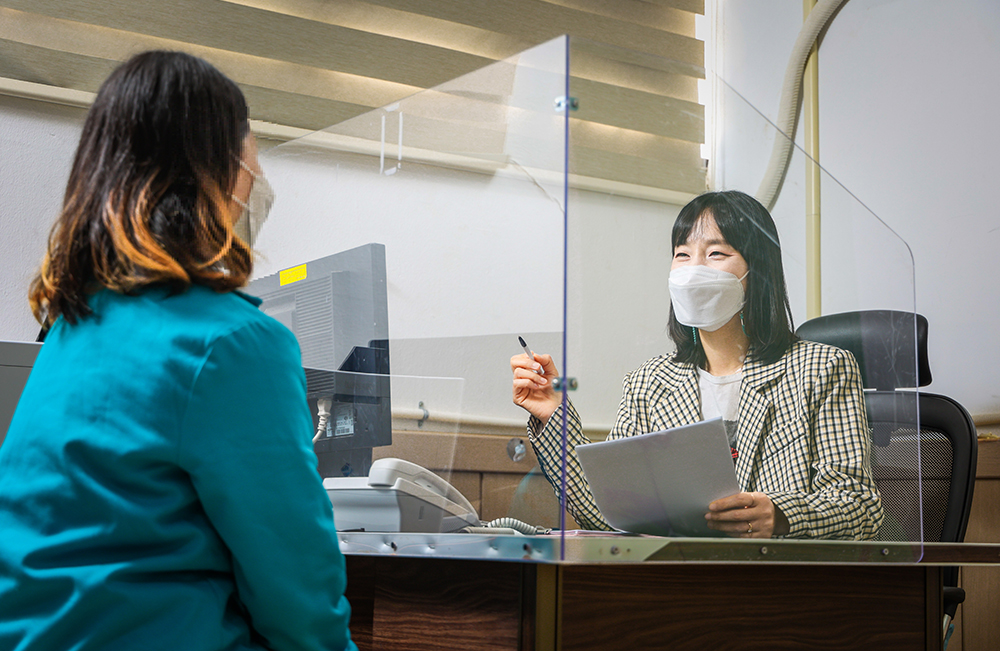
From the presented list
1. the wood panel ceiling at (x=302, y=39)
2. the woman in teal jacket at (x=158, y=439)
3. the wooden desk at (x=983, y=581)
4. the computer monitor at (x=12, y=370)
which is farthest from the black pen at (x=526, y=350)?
the wooden desk at (x=983, y=581)

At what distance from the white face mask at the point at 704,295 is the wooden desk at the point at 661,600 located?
1.18ft

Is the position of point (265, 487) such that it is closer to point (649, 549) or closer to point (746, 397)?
point (649, 549)

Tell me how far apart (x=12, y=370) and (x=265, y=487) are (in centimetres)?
96

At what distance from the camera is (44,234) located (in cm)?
205

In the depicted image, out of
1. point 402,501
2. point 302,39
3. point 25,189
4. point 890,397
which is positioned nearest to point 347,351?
point 402,501

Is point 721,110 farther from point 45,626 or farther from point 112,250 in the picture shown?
point 45,626

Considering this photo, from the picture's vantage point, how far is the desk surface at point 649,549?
88cm

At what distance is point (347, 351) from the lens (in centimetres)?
132

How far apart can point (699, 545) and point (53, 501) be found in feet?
2.22

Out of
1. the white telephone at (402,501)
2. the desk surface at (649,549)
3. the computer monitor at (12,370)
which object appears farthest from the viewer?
the computer monitor at (12,370)

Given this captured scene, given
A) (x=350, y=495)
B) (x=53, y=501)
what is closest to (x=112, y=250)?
(x=53, y=501)

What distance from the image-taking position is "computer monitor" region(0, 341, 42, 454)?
1.39 meters

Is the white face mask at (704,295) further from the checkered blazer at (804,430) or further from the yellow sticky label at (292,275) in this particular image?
the yellow sticky label at (292,275)

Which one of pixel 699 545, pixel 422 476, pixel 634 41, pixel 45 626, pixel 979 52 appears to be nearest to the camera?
pixel 45 626
